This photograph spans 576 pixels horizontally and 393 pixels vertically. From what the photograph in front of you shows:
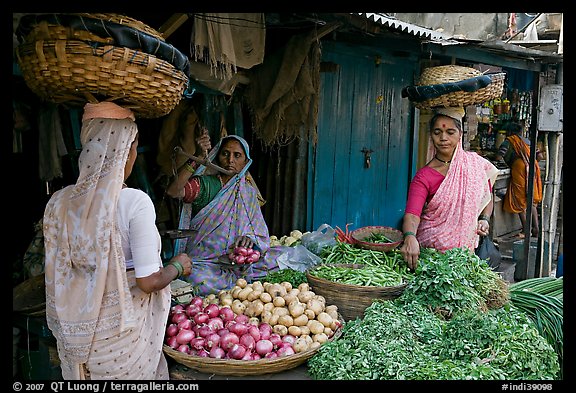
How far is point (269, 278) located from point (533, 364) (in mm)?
1787

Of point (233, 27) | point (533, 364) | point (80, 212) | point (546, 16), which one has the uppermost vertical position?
point (546, 16)

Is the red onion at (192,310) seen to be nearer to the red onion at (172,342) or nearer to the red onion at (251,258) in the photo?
the red onion at (172,342)

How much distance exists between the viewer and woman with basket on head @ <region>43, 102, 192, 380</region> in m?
2.38

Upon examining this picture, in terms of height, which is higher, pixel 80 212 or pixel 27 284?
pixel 80 212

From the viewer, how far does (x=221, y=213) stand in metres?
4.19

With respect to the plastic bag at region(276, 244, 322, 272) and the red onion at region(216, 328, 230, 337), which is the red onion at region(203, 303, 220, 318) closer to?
the red onion at region(216, 328, 230, 337)

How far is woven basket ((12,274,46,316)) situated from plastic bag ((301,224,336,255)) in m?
2.05

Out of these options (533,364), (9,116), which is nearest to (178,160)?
(9,116)

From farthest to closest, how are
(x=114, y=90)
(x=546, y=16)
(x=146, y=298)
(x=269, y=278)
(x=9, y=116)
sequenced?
(x=546, y=16) < (x=269, y=278) < (x=9, y=116) < (x=146, y=298) < (x=114, y=90)

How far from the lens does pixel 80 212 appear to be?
7.86ft

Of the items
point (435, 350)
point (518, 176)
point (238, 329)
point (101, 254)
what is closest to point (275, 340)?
point (238, 329)

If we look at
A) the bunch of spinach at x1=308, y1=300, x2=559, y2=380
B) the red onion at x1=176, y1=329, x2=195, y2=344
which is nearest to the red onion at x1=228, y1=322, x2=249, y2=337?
the red onion at x1=176, y1=329, x2=195, y2=344

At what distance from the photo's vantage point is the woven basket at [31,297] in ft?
10.7
